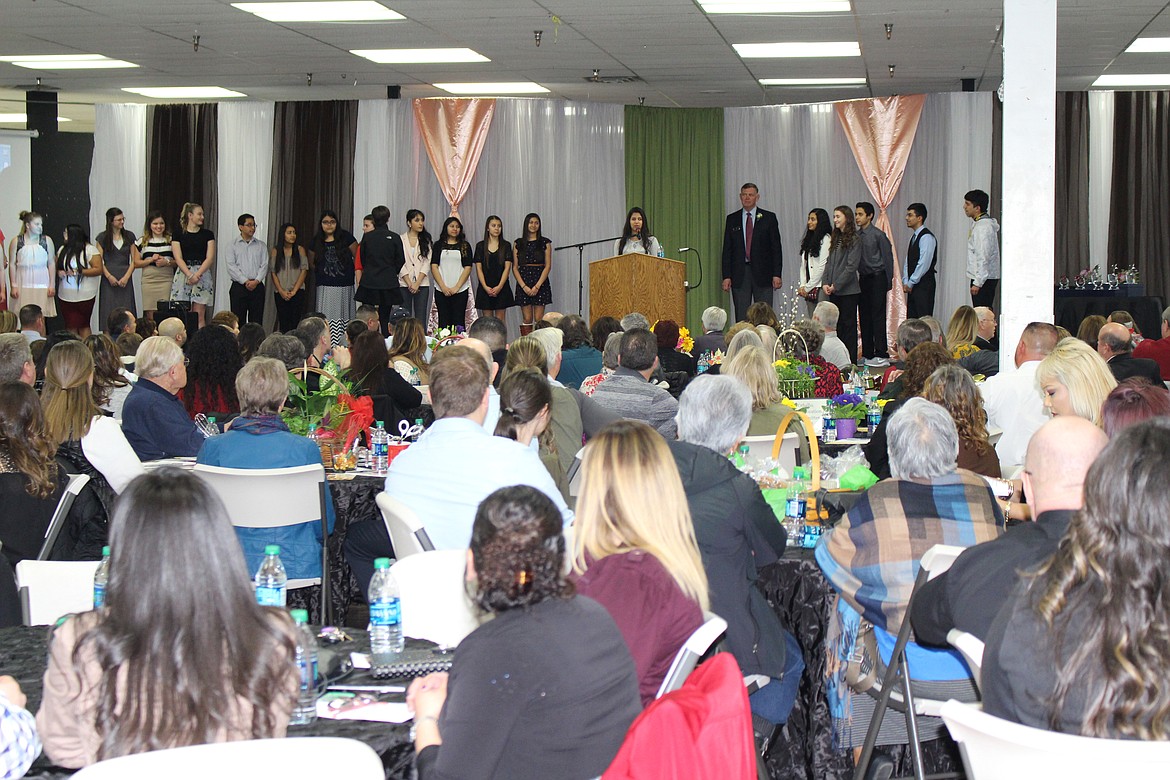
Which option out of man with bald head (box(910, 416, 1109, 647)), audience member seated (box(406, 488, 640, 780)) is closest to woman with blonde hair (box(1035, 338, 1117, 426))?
man with bald head (box(910, 416, 1109, 647))

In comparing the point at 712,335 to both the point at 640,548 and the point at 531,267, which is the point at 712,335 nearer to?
the point at 531,267

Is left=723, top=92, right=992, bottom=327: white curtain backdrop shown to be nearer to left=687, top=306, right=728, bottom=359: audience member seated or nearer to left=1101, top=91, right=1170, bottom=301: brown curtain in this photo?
left=1101, top=91, right=1170, bottom=301: brown curtain

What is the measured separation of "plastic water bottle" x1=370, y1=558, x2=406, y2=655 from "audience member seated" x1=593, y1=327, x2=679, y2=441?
316 cm

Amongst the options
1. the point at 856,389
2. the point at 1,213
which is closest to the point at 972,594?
the point at 856,389

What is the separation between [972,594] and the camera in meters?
2.77

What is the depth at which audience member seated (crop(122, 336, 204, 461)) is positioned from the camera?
5727 mm

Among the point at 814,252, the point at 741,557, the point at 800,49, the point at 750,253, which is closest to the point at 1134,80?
the point at 814,252

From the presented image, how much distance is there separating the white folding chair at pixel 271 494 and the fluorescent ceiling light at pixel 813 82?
10.5 m

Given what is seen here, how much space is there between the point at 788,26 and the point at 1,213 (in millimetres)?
10384

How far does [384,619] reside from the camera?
9.86 ft

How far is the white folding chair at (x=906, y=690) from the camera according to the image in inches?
129

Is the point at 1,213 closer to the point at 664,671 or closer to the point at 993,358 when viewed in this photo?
the point at 993,358

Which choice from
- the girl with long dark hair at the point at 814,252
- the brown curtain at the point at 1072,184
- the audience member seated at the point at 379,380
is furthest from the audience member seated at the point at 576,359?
the brown curtain at the point at 1072,184

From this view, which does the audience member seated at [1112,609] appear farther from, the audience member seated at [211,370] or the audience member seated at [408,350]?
the audience member seated at [408,350]
